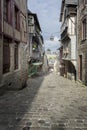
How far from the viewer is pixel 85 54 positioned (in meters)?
18.5

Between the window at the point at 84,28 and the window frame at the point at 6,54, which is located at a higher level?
the window at the point at 84,28

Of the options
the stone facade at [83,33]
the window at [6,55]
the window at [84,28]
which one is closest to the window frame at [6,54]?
the window at [6,55]

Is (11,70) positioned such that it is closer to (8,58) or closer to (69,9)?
(8,58)

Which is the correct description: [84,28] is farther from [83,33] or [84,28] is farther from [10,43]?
[10,43]

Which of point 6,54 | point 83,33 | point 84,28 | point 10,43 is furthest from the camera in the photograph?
point 83,33

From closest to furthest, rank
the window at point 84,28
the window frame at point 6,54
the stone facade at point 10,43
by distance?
the stone facade at point 10,43, the window frame at point 6,54, the window at point 84,28

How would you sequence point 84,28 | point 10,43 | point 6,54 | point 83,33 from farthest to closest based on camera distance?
point 83,33, point 84,28, point 10,43, point 6,54

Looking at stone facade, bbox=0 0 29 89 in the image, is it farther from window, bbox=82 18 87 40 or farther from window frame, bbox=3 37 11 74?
window, bbox=82 18 87 40

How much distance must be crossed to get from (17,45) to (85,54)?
5.07 m

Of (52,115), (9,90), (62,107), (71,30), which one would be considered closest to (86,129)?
(52,115)

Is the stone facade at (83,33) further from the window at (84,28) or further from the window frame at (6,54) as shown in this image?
the window frame at (6,54)

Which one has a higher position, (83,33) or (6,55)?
(83,33)

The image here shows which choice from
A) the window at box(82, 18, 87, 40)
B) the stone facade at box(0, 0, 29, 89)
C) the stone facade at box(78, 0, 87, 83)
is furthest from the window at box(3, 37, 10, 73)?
the window at box(82, 18, 87, 40)

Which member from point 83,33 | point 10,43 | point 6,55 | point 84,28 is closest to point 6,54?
point 6,55
